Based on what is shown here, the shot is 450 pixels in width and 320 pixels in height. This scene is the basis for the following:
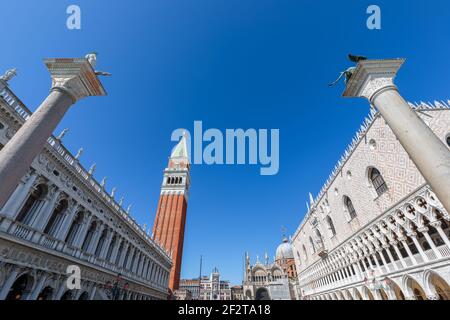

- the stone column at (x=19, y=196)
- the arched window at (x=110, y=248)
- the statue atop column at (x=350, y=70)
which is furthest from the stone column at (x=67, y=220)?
the statue atop column at (x=350, y=70)

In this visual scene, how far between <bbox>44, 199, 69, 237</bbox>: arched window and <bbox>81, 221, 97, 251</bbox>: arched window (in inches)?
138

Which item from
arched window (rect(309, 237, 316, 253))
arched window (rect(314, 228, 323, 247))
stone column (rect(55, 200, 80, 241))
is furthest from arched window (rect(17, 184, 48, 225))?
arched window (rect(309, 237, 316, 253))

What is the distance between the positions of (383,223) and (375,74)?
1924 cm

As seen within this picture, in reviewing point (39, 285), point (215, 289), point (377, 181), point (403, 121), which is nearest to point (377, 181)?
point (377, 181)

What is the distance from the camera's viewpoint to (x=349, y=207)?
27234mm

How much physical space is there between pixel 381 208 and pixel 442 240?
188 inches

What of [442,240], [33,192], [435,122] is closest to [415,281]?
[442,240]

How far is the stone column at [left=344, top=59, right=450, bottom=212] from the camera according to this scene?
178 inches

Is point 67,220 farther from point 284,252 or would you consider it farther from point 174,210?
point 284,252

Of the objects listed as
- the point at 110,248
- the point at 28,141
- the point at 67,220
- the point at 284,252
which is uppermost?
the point at 284,252

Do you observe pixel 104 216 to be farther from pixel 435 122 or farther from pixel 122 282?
pixel 435 122

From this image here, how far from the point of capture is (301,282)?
46750mm

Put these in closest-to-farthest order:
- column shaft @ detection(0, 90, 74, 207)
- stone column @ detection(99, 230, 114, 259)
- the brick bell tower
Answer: column shaft @ detection(0, 90, 74, 207) → stone column @ detection(99, 230, 114, 259) → the brick bell tower

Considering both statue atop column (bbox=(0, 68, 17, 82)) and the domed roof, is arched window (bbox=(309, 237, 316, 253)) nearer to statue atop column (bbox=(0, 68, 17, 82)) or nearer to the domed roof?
the domed roof
